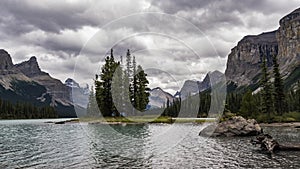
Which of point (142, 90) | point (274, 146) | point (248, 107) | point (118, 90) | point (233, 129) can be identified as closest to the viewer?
point (274, 146)

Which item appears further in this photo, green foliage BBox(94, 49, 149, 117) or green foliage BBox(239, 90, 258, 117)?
green foliage BBox(239, 90, 258, 117)

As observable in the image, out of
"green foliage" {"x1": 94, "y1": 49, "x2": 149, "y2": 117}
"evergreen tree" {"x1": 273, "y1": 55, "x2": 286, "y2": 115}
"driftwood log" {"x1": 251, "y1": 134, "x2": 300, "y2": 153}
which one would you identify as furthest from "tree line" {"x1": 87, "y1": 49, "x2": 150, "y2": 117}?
"driftwood log" {"x1": 251, "y1": 134, "x2": 300, "y2": 153}

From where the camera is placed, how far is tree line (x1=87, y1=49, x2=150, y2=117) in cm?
8850

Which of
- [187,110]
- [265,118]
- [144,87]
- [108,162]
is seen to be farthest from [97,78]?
[187,110]

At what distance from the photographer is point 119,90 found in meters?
89.3

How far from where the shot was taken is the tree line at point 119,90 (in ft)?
290

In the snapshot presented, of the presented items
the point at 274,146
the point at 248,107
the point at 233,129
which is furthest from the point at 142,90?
the point at 274,146

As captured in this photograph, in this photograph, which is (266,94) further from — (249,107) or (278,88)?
(249,107)

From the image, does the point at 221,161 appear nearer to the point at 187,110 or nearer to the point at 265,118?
the point at 265,118

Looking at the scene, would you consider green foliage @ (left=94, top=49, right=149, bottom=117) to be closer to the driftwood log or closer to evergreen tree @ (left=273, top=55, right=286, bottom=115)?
evergreen tree @ (left=273, top=55, right=286, bottom=115)

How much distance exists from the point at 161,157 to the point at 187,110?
151 m

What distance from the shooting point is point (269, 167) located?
21.2 meters

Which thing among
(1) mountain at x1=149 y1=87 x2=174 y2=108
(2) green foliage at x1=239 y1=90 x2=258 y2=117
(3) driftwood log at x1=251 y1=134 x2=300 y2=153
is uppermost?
(1) mountain at x1=149 y1=87 x2=174 y2=108

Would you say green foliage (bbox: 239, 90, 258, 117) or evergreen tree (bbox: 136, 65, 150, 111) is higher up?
evergreen tree (bbox: 136, 65, 150, 111)
